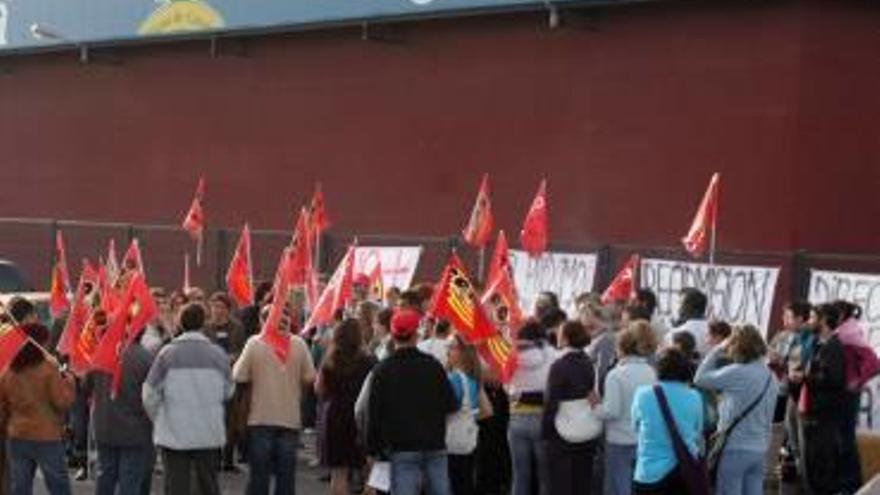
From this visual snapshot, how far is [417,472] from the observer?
12.6 meters

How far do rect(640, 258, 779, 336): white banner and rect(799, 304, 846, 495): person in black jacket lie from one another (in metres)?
2.98

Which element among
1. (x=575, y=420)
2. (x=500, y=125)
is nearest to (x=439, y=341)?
(x=575, y=420)

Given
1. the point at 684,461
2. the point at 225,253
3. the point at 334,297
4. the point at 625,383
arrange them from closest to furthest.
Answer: the point at 684,461 → the point at 625,383 → the point at 334,297 → the point at 225,253

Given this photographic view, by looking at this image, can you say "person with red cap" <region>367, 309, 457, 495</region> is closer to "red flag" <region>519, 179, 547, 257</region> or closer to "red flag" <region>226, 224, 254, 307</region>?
"red flag" <region>226, 224, 254, 307</region>

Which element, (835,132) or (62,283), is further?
(835,132)

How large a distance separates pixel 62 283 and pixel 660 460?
28.4 ft

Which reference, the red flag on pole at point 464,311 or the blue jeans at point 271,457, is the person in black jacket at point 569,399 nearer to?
the red flag on pole at point 464,311

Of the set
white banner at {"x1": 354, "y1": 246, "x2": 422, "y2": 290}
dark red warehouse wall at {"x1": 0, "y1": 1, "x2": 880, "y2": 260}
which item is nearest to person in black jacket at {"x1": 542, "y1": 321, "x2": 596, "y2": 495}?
dark red warehouse wall at {"x1": 0, "y1": 1, "x2": 880, "y2": 260}

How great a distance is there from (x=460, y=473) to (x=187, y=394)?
264cm

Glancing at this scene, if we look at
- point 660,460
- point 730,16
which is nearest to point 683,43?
point 730,16

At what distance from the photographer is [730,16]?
2059 cm

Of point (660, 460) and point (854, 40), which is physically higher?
point (854, 40)

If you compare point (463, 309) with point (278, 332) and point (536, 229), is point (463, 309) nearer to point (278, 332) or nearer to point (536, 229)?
point (278, 332)

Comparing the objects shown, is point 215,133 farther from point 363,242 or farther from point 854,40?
point 854,40
